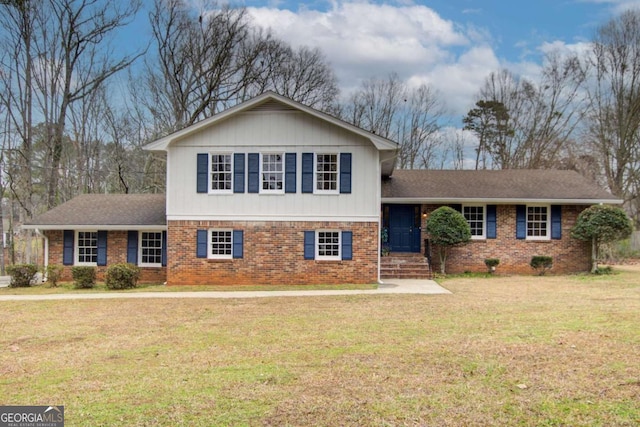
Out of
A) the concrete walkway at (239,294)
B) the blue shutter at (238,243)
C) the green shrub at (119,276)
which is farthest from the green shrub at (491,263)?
the green shrub at (119,276)

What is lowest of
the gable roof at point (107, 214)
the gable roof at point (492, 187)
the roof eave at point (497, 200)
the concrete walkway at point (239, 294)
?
the concrete walkway at point (239, 294)

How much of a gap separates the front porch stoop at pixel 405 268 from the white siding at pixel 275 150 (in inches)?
101

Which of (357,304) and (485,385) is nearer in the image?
(485,385)

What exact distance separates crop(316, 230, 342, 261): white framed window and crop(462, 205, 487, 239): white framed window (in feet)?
19.7

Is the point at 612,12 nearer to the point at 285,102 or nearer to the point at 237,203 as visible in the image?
the point at 285,102

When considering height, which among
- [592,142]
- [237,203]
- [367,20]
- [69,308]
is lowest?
[69,308]

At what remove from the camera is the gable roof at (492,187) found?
19625mm

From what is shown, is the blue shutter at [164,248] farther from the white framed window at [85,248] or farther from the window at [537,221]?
the window at [537,221]

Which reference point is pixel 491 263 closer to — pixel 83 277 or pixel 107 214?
pixel 83 277

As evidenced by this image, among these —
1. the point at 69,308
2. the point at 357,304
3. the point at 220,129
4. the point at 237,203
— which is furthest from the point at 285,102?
the point at 69,308

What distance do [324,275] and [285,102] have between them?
5988mm

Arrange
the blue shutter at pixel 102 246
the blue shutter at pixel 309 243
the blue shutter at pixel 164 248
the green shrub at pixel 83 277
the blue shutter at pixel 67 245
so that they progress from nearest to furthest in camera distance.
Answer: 1. the green shrub at pixel 83 277
2. the blue shutter at pixel 309 243
3. the blue shutter at pixel 164 248
4. the blue shutter at pixel 102 246
5. the blue shutter at pixel 67 245

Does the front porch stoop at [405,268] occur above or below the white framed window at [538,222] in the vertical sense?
below

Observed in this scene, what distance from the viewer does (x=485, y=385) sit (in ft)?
18.9
